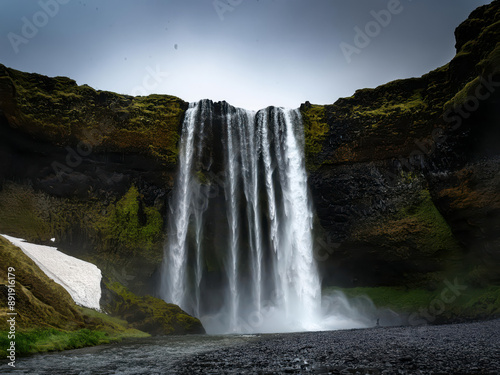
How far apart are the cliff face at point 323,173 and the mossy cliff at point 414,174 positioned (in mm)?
85

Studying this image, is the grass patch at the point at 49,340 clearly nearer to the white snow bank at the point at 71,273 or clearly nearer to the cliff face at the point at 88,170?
the white snow bank at the point at 71,273

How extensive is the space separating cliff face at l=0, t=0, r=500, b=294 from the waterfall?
4.81 feet

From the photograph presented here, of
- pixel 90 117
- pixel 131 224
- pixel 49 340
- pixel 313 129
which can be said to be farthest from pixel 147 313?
pixel 313 129

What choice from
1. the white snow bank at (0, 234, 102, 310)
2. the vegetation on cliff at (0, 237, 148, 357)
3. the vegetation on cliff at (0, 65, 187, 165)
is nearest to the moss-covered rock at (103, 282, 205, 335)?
the white snow bank at (0, 234, 102, 310)

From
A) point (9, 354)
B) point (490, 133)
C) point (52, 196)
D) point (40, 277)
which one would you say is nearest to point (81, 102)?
point (52, 196)

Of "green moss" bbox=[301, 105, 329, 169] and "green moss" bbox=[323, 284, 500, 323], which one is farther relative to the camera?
"green moss" bbox=[301, 105, 329, 169]

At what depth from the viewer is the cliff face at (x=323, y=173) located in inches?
905

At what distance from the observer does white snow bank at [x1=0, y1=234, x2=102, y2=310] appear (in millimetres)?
15023

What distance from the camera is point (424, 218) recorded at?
24.4m

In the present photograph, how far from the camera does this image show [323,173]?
2723cm

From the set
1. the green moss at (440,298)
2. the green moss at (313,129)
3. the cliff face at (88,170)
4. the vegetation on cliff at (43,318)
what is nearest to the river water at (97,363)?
the vegetation on cliff at (43,318)

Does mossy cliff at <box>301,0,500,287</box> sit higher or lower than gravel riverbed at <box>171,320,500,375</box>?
higher

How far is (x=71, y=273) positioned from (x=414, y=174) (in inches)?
951

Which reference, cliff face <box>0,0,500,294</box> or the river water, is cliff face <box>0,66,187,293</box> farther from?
the river water
